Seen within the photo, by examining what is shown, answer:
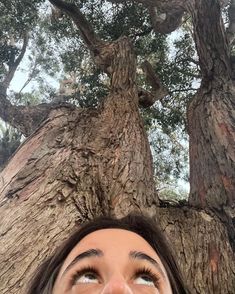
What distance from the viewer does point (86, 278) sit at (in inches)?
56.3

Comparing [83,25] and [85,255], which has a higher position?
[83,25]

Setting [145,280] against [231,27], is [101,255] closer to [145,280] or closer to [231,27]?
[145,280]

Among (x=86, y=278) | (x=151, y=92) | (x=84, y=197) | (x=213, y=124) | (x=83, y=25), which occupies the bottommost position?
(x=86, y=278)

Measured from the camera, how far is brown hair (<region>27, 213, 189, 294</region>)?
1.60 metres

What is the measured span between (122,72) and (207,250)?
3.21 meters

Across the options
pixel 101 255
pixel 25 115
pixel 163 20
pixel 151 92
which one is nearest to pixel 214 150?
pixel 151 92

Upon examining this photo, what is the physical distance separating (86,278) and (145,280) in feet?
0.69

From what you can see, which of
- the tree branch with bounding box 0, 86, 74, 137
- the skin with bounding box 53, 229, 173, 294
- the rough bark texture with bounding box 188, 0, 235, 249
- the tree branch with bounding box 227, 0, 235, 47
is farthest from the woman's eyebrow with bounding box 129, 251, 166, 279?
the tree branch with bounding box 227, 0, 235, 47

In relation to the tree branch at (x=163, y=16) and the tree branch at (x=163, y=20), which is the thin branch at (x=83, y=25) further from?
the tree branch at (x=163, y=20)

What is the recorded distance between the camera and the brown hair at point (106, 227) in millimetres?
1600

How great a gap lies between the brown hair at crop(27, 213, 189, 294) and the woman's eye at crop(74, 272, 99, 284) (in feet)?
0.42

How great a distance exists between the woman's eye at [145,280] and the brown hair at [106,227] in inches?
6.7

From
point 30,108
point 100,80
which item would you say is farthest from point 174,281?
point 100,80

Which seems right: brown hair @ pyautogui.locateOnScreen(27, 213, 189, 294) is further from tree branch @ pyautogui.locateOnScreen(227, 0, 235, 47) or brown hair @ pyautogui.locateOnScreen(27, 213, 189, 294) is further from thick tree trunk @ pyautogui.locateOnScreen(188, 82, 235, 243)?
tree branch @ pyautogui.locateOnScreen(227, 0, 235, 47)
